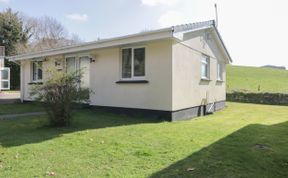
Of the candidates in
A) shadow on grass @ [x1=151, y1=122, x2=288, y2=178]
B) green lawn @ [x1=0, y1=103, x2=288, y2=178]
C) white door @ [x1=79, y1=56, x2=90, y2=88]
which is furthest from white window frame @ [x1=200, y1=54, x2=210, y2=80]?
shadow on grass @ [x1=151, y1=122, x2=288, y2=178]

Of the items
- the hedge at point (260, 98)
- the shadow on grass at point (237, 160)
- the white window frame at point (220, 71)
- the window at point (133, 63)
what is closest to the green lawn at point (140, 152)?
the shadow on grass at point (237, 160)

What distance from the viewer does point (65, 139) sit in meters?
6.80

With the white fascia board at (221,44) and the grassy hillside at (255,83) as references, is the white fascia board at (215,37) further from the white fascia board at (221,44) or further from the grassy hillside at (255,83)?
the grassy hillside at (255,83)

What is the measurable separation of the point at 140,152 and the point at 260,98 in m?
20.4

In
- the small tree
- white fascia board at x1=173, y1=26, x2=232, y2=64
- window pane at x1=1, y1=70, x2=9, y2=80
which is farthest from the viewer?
window pane at x1=1, y1=70, x2=9, y2=80

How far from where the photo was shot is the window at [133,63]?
36.6ft

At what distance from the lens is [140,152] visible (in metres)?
5.71

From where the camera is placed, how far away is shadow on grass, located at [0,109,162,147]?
22.2 ft

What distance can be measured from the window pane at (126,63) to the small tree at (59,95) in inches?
129

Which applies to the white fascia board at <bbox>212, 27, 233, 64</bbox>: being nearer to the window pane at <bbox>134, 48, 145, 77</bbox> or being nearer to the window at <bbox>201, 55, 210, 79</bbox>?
the window at <bbox>201, 55, 210, 79</bbox>

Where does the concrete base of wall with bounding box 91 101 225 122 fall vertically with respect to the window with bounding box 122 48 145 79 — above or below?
below

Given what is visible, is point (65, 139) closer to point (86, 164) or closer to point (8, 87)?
point (86, 164)

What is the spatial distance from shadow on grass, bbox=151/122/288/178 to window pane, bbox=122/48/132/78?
5.72 metres

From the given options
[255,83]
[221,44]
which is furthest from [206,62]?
[255,83]
